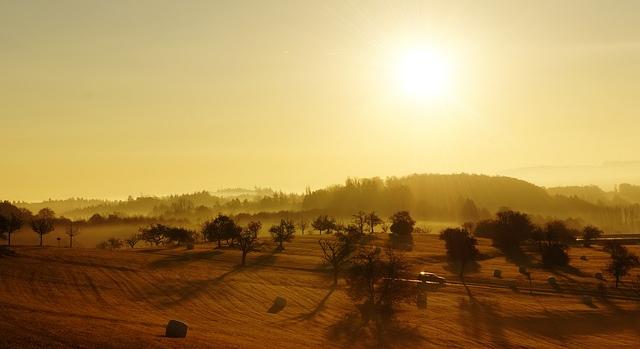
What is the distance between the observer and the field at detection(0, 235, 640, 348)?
36812 mm

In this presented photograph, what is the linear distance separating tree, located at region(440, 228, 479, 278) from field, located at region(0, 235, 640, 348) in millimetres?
4635

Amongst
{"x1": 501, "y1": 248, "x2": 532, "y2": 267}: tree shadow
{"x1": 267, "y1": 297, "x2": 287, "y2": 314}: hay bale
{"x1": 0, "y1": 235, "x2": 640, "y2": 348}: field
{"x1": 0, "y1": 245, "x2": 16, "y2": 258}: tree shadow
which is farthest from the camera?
{"x1": 501, "y1": 248, "x2": 532, "y2": 267}: tree shadow

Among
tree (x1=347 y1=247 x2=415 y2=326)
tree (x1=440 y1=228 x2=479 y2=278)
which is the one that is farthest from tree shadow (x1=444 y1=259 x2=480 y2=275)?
tree (x1=347 y1=247 x2=415 y2=326)

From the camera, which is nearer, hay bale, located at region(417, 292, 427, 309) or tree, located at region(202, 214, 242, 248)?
hay bale, located at region(417, 292, 427, 309)

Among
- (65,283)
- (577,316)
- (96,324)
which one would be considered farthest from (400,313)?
(65,283)

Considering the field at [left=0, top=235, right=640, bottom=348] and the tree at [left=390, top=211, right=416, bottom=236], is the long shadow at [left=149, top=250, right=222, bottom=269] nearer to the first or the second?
the field at [left=0, top=235, right=640, bottom=348]

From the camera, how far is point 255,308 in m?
56.4

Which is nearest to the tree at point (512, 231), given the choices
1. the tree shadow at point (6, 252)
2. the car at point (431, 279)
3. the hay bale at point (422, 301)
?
the car at point (431, 279)

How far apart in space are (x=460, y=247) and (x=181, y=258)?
53139 mm

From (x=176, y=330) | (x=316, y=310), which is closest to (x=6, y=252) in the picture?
(x=316, y=310)

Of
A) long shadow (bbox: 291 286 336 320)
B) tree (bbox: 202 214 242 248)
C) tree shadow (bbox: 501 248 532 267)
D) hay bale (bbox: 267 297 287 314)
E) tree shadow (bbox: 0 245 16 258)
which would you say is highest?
tree (bbox: 202 214 242 248)

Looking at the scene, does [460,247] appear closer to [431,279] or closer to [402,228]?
[431,279]

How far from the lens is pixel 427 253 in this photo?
109 metres

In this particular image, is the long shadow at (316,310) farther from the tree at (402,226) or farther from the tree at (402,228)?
the tree at (402,226)
